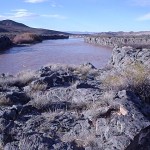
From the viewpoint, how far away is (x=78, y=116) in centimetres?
944

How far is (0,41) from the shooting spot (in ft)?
141

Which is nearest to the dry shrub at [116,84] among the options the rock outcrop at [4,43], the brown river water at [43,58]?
the brown river water at [43,58]

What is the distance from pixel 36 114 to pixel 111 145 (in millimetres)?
3132

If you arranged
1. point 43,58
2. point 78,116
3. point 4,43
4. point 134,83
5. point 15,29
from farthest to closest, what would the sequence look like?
point 15,29 < point 4,43 < point 43,58 < point 134,83 < point 78,116

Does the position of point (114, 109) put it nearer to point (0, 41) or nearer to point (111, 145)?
point (111, 145)

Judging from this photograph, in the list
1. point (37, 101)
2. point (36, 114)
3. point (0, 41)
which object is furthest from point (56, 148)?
point (0, 41)

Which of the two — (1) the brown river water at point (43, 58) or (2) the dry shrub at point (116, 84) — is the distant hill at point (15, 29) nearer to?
(1) the brown river water at point (43, 58)

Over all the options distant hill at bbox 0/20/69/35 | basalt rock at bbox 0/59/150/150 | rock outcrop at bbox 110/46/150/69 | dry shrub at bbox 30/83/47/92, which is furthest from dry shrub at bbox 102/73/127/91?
distant hill at bbox 0/20/69/35

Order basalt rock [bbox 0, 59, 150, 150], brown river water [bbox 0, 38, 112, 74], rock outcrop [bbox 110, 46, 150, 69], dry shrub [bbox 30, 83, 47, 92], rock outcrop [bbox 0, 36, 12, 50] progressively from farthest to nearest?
rock outcrop [bbox 0, 36, 12, 50]
brown river water [bbox 0, 38, 112, 74]
rock outcrop [bbox 110, 46, 150, 69]
dry shrub [bbox 30, 83, 47, 92]
basalt rock [bbox 0, 59, 150, 150]

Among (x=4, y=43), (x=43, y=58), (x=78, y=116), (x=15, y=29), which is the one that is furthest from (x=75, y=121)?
(x=15, y=29)

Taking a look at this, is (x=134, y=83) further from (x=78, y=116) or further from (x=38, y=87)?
(x=38, y=87)

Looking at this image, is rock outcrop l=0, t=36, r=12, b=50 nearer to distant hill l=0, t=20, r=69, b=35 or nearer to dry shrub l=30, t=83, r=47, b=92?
dry shrub l=30, t=83, r=47, b=92

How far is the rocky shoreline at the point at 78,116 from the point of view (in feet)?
24.8

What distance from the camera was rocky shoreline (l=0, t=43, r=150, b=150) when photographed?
7574mm
